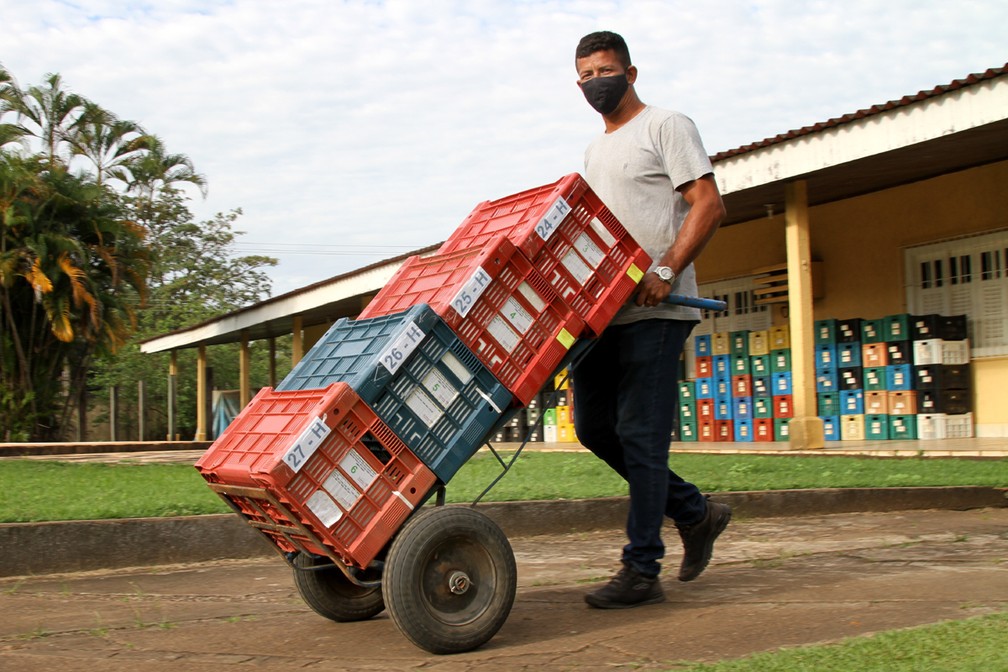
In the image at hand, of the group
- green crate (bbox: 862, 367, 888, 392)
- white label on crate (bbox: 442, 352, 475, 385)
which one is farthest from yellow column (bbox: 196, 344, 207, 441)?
white label on crate (bbox: 442, 352, 475, 385)

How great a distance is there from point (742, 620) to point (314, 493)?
5.53ft

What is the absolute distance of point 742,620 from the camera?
408cm

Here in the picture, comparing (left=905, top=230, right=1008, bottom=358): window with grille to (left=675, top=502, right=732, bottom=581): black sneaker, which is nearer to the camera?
(left=675, top=502, right=732, bottom=581): black sneaker

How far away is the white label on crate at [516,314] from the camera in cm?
411

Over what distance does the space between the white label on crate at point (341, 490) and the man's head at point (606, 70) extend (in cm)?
200

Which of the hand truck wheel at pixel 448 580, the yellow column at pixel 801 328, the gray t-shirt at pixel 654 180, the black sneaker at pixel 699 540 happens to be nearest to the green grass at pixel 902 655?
the hand truck wheel at pixel 448 580

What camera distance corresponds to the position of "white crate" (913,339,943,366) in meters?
14.3

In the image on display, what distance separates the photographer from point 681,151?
175 inches

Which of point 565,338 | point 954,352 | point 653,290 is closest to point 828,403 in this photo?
point 954,352

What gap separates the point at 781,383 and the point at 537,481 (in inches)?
313

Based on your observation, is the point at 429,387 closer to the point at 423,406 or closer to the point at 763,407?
the point at 423,406

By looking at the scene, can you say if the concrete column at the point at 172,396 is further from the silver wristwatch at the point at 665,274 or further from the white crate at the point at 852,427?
the silver wristwatch at the point at 665,274

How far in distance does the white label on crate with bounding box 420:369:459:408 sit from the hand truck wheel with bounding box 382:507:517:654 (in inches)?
15.6

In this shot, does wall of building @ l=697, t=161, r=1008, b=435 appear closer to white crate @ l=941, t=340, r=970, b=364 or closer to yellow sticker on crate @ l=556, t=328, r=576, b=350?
white crate @ l=941, t=340, r=970, b=364
